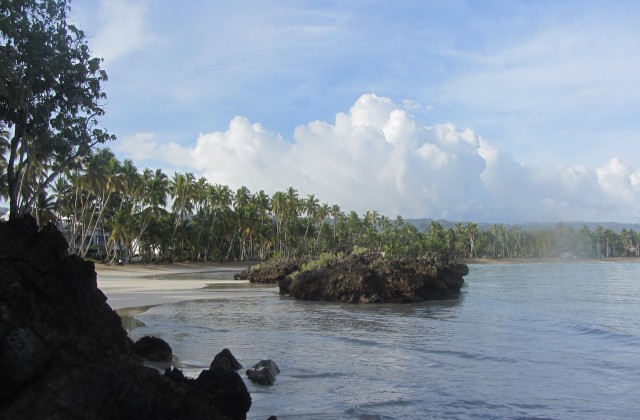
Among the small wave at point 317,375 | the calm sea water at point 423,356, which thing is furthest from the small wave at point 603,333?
the small wave at point 317,375

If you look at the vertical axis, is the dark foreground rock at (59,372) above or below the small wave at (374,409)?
above

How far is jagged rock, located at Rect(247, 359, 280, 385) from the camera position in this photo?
12117mm

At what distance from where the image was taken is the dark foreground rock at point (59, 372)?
20.8 ft

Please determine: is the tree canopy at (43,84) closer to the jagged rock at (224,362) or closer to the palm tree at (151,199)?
the jagged rock at (224,362)

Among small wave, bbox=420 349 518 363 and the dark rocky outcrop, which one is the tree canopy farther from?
the dark rocky outcrop

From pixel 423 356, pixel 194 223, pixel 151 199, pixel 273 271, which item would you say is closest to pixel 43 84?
pixel 423 356

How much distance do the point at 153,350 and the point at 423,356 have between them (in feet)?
25.2

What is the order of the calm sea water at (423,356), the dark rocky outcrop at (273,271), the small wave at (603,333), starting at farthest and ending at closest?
1. the dark rocky outcrop at (273,271)
2. the small wave at (603,333)
3. the calm sea water at (423,356)

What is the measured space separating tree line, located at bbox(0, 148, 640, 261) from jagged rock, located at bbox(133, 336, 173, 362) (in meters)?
28.7

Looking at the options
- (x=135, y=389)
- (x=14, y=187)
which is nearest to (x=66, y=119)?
(x=14, y=187)

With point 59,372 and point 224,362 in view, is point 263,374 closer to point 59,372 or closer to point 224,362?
point 224,362

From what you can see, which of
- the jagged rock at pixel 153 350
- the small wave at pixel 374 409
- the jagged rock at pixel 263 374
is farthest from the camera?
the jagged rock at pixel 153 350

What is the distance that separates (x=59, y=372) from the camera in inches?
261

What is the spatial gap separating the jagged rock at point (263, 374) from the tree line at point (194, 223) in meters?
31.3
